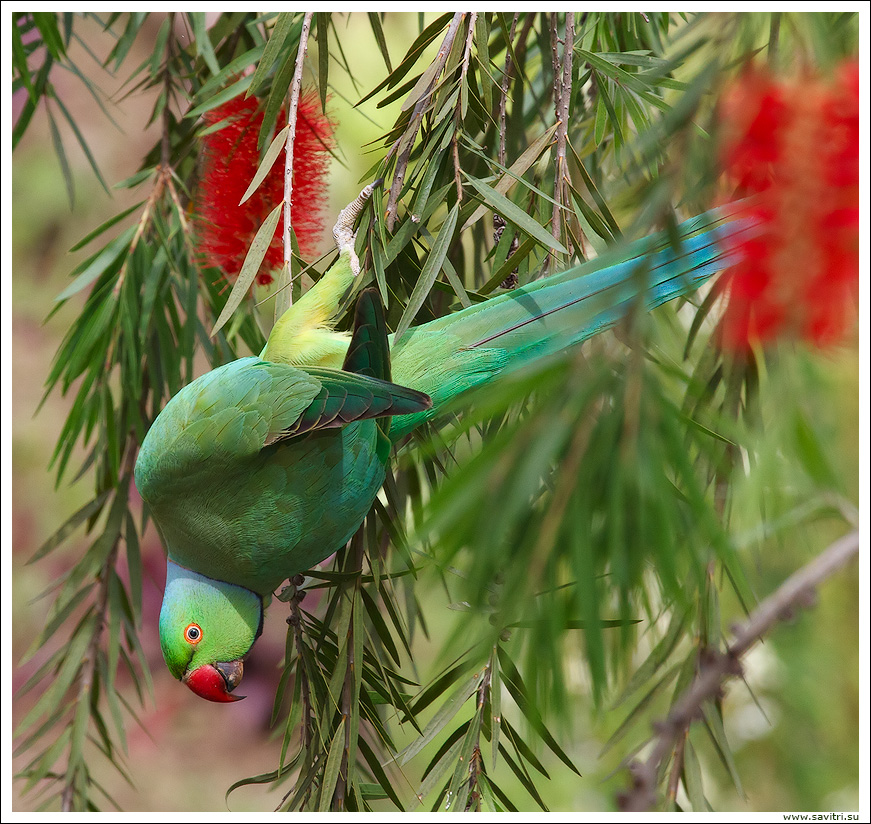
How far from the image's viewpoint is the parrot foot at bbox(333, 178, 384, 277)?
79 cm

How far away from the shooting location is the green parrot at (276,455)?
70 cm

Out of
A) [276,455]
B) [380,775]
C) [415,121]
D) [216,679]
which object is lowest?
[380,775]

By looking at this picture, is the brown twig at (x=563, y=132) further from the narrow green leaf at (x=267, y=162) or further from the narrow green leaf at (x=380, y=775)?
the narrow green leaf at (x=380, y=775)

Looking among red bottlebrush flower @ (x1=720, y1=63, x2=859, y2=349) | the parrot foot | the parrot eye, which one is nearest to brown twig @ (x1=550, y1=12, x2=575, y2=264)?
the parrot foot

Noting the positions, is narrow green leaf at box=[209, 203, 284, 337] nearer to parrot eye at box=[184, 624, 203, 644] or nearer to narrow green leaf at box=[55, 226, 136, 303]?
parrot eye at box=[184, 624, 203, 644]

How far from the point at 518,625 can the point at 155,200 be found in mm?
905

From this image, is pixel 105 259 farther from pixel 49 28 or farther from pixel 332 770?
pixel 332 770

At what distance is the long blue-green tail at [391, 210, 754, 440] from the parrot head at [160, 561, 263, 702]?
0.24 meters

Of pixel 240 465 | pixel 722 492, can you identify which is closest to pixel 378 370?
pixel 240 465

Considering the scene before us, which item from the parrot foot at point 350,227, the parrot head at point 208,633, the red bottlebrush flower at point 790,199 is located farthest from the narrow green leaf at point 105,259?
the red bottlebrush flower at point 790,199

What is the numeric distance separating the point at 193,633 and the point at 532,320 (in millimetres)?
458

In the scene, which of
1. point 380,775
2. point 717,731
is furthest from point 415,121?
point 717,731

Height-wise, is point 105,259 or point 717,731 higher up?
point 105,259

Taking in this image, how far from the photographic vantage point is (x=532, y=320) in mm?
705
